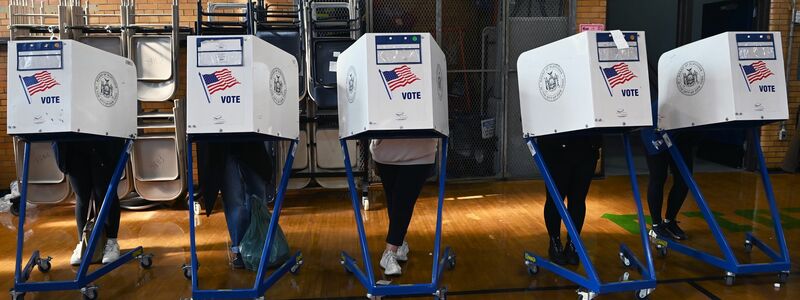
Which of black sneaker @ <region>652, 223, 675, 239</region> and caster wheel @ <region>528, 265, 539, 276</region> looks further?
black sneaker @ <region>652, 223, 675, 239</region>

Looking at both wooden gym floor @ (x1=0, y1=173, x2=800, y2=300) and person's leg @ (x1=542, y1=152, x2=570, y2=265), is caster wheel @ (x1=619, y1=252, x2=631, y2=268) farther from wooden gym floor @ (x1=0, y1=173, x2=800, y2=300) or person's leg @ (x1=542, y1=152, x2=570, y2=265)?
person's leg @ (x1=542, y1=152, x2=570, y2=265)

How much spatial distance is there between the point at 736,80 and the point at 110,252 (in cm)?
362

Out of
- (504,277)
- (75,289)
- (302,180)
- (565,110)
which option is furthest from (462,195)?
(75,289)

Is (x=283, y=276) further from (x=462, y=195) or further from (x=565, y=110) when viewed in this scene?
(x=462, y=195)

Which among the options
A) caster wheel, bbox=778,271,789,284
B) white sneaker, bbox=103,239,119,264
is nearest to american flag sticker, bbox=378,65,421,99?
white sneaker, bbox=103,239,119,264

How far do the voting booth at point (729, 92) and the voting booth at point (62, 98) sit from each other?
301 cm

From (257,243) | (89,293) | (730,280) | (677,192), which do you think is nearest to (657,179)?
(677,192)

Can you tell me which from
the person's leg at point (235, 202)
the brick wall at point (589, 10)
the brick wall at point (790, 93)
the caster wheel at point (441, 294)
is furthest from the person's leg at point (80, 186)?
the brick wall at point (790, 93)

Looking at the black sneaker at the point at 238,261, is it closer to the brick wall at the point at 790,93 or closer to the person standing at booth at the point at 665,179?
the person standing at booth at the point at 665,179

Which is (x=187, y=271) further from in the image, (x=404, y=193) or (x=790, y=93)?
(x=790, y=93)

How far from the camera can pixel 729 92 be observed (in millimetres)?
2975

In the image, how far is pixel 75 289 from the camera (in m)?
3.02

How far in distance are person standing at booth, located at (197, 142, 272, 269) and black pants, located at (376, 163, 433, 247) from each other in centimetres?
73

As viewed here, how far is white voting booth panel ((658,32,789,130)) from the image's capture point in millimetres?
2977
